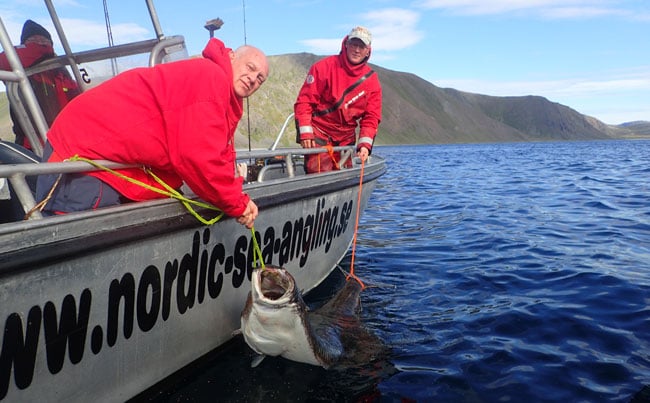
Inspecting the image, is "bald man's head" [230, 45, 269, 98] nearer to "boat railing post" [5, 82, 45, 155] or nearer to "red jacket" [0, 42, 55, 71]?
"boat railing post" [5, 82, 45, 155]

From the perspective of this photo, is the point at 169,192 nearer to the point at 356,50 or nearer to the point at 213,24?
the point at 213,24

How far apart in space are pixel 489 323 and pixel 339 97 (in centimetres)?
313

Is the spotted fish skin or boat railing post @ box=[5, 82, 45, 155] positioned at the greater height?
boat railing post @ box=[5, 82, 45, 155]

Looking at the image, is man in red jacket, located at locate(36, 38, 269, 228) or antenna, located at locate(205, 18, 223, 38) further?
antenna, located at locate(205, 18, 223, 38)

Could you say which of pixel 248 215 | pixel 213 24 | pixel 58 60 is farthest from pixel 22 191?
pixel 213 24

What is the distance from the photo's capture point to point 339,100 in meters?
6.00

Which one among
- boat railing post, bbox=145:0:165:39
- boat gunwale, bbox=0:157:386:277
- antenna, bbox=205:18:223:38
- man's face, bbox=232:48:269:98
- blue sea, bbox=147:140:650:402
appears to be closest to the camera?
boat gunwale, bbox=0:157:386:277

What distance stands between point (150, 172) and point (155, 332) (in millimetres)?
1038

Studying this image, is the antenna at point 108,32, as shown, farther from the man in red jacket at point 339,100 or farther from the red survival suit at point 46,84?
the man in red jacket at point 339,100

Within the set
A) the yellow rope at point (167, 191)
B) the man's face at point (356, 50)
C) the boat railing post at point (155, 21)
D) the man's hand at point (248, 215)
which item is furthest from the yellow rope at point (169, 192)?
the man's face at point (356, 50)

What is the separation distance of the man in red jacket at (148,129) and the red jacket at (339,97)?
316 centimetres

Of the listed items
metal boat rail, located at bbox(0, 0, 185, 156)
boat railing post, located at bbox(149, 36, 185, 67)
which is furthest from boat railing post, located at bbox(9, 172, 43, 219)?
boat railing post, located at bbox(149, 36, 185, 67)

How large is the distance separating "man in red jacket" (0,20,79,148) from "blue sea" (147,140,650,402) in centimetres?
293

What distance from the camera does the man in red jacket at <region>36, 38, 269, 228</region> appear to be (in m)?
2.69
